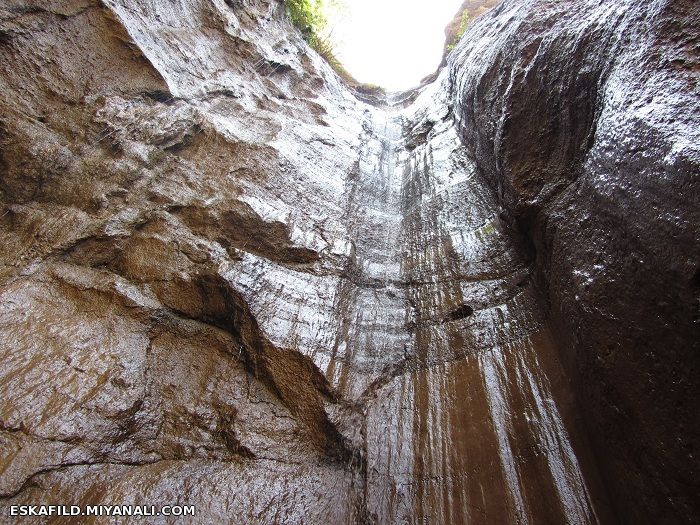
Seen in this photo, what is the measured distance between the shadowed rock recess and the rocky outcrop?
2 centimetres

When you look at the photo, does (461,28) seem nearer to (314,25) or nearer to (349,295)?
(314,25)

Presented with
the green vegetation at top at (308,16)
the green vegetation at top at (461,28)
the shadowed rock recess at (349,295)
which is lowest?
the shadowed rock recess at (349,295)

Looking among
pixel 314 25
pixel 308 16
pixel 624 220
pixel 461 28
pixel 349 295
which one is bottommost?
pixel 624 220

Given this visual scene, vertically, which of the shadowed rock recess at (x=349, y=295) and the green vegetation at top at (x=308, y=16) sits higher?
the green vegetation at top at (x=308, y=16)

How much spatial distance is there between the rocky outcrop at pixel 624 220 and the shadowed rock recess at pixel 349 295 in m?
0.02

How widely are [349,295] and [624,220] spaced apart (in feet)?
8.75

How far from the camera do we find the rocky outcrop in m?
2.04

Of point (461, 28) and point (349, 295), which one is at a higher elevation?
point (461, 28)

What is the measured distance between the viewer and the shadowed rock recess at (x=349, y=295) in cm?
232

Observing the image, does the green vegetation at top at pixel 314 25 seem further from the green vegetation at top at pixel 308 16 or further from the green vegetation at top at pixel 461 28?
the green vegetation at top at pixel 461 28

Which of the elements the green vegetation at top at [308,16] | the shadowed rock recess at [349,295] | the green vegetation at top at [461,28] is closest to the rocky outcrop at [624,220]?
the shadowed rock recess at [349,295]

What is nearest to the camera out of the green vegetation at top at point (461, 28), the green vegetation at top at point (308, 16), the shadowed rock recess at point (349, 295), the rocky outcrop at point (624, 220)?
the rocky outcrop at point (624, 220)

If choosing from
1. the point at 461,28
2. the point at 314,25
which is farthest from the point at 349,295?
the point at 461,28

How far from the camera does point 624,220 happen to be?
8.18ft
